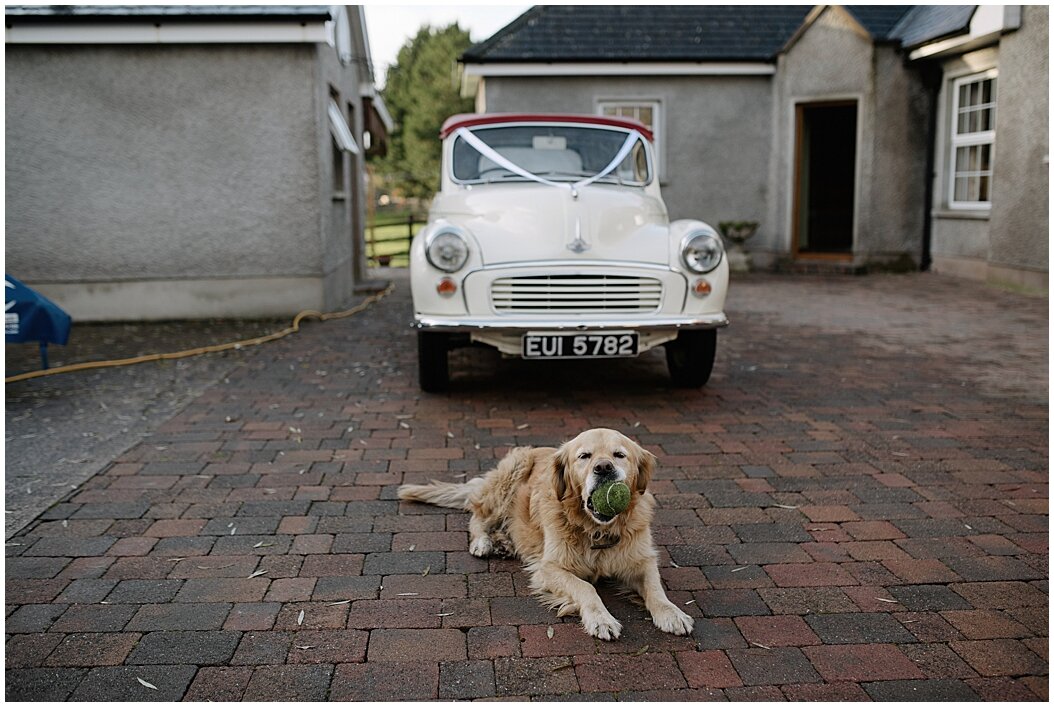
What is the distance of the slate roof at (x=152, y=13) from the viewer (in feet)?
32.2

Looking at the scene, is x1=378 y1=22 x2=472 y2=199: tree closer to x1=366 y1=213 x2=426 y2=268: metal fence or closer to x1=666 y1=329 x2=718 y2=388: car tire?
x1=366 y1=213 x2=426 y2=268: metal fence

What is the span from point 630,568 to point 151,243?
8939mm

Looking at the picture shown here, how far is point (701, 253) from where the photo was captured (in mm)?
6055

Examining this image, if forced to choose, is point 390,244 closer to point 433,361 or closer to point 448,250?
point 433,361

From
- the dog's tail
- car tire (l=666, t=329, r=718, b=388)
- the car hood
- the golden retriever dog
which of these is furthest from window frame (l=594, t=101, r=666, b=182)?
the golden retriever dog

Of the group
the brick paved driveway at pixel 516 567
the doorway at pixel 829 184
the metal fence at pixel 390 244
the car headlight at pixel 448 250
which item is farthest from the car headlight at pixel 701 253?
the metal fence at pixel 390 244

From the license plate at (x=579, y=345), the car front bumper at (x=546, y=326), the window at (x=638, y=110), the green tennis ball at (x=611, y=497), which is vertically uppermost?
the window at (x=638, y=110)

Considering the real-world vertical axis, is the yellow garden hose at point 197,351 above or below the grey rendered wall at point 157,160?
below

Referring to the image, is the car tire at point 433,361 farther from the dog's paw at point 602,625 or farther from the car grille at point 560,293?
the dog's paw at point 602,625

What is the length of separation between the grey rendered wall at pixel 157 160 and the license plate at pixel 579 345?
5.72 metres

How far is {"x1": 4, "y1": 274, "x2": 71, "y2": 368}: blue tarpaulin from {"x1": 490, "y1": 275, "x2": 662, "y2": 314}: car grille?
3.32m

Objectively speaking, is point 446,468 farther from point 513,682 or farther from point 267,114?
point 267,114

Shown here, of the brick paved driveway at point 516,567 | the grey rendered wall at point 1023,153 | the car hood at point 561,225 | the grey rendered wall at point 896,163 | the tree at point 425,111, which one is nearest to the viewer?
the brick paved driveway at point 516,567

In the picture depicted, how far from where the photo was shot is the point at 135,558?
350 cm
